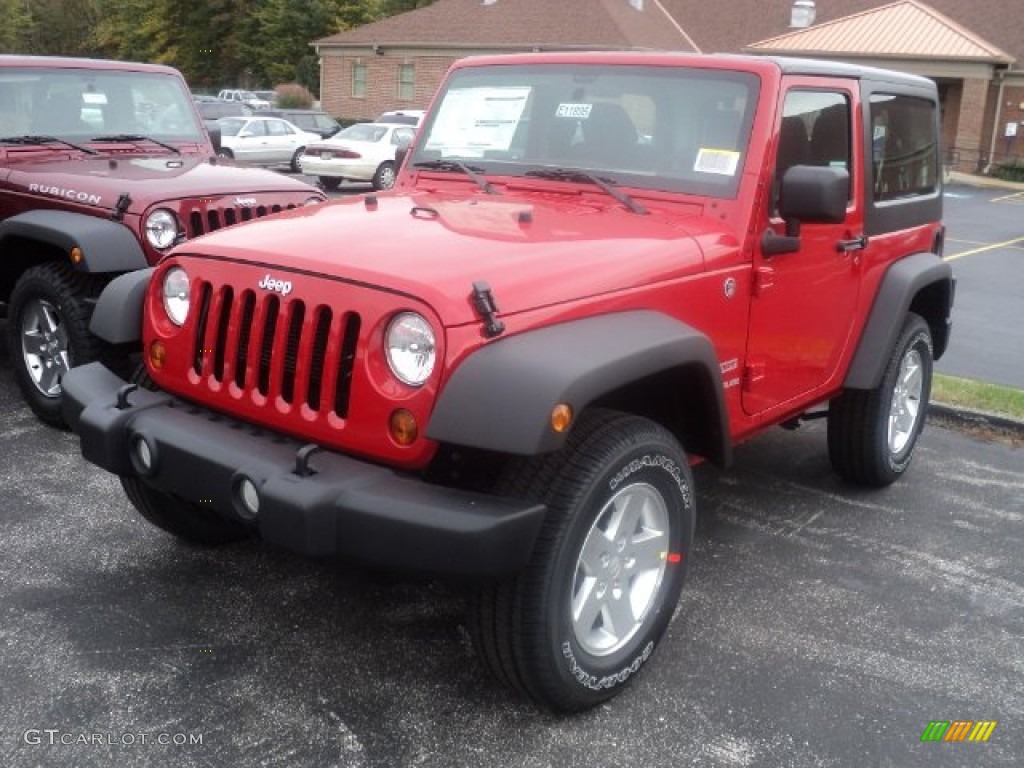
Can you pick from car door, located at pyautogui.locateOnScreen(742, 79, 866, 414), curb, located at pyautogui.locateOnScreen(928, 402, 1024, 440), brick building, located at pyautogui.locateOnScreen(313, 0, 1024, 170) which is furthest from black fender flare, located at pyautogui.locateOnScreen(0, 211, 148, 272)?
brick building, located at pyautogui.locateOnScreen(313, 0, 1024, 170)

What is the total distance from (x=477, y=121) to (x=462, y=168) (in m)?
0.27

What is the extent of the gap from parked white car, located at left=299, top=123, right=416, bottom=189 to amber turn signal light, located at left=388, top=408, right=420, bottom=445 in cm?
1796

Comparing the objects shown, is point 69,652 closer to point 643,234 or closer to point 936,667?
point 643,234

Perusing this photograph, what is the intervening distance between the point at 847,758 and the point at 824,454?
9.42 feet

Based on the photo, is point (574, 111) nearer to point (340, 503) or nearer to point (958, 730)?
point (340, 503)

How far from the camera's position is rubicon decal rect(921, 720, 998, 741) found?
3.04m

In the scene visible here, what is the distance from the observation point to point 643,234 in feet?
11.1

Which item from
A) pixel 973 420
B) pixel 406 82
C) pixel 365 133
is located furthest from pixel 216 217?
pixel 406 82

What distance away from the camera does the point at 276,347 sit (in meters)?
2.91

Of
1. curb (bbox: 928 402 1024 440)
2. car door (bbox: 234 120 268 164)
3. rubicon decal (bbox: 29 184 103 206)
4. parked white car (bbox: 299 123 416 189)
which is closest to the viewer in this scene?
rubicon decal (bbox: 29 184 103 206)

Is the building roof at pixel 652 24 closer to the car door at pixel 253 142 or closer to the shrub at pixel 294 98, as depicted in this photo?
the shrub at pixel 294 98

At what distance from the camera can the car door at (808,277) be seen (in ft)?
12.2

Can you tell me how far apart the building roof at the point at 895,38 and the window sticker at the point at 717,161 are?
32137mm

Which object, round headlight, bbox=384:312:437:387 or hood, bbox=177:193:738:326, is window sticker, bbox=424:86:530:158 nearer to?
hood, bbox=177:193:738:326
